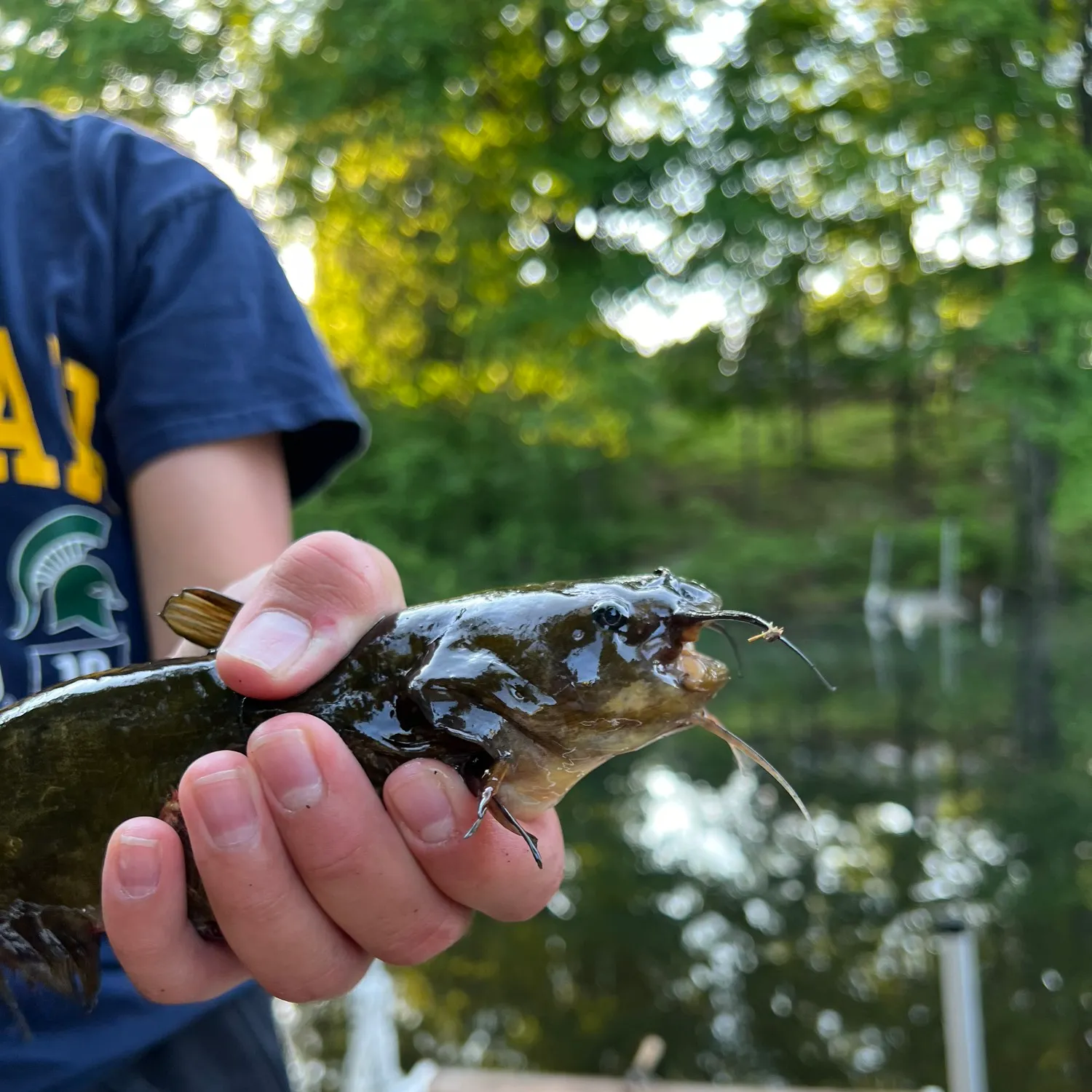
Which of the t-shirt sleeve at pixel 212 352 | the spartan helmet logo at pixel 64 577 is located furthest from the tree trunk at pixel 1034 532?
the spartan helmet logo at pixel 64 577

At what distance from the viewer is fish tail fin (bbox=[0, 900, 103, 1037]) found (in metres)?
1.39

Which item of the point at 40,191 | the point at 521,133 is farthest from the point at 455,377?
the point at 40,191

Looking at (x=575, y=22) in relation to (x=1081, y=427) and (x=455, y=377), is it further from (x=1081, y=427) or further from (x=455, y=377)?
(x=1081, y=427)

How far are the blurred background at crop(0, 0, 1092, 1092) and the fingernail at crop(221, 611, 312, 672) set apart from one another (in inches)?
303

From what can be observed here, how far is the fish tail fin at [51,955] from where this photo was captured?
1.39m

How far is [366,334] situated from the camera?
1812cm

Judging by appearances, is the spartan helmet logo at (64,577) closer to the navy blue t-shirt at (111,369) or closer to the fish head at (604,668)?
the navy blue t-shirt at (111,369)

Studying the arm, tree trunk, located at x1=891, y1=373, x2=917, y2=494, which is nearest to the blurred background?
tree trunk, located at x1=891, y1=373, x2=917, y2=494

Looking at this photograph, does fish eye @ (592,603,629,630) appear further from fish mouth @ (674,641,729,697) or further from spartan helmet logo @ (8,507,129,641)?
spartan helmet logo @ (8,507,129,641)

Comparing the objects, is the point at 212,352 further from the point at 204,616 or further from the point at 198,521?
the point at 204,616

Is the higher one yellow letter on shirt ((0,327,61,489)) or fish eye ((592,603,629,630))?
yellow letter on shirt ((0,327,61,489))

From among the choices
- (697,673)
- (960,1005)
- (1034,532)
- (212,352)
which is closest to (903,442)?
(1034,532)

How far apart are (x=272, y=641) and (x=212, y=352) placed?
2.34ft

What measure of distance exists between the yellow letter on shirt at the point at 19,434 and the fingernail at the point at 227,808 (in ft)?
2.31
